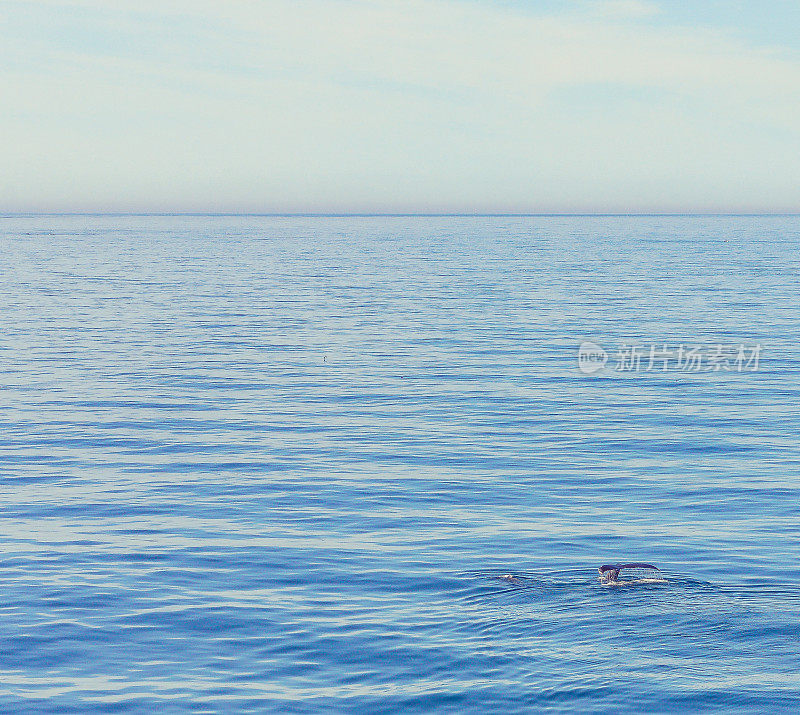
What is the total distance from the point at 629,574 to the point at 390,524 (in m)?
5.83

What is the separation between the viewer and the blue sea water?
1556 centimetres

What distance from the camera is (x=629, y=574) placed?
19.3m

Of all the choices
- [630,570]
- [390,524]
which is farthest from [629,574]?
[390,524]

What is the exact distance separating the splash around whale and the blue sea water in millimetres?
268

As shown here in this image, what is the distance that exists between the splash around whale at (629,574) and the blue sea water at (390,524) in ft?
0.88

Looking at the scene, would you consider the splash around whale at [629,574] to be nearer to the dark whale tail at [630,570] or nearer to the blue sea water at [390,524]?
the dark whale tail at [630,570]

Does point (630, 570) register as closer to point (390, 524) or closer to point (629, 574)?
point (629, 574)

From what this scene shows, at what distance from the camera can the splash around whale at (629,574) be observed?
18875 mm

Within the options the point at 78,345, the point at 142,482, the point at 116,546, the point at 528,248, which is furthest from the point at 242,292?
the point at 528,248

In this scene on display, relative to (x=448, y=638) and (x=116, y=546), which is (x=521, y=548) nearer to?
(x=448, y=638)

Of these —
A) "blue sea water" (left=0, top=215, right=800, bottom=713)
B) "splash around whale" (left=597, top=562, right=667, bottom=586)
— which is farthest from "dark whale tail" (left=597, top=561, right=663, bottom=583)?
"blue sea water" (left=0, top=215, right=800, bottom=713)

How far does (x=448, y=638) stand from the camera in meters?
16.9

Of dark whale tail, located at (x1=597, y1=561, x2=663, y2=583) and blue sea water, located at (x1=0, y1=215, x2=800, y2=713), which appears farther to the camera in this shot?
dark whale tail, located at (x1=597, y1=561, x2=663, y2=583)

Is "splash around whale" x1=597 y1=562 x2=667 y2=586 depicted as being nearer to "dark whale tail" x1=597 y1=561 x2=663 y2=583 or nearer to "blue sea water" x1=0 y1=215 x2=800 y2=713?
"dark whale tail" x1=597 y1=561 x2=663 y2=583
